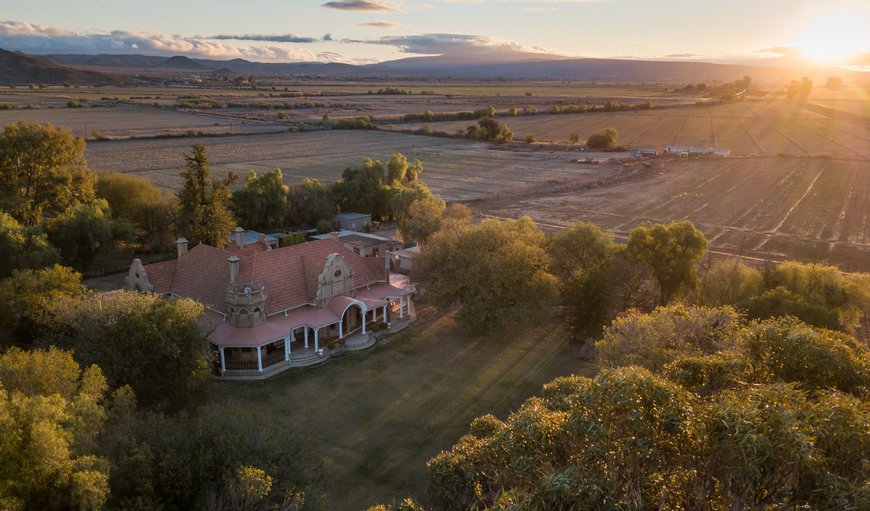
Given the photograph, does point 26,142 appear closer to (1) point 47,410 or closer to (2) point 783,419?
(1) point 47,410

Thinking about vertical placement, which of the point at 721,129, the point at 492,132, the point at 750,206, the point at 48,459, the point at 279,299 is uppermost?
the point at 721,129

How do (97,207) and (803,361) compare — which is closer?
(803,361)

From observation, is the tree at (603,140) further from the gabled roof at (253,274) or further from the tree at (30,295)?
the tree at (30,295)

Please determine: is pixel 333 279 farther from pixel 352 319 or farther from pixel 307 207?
pixel 307 207

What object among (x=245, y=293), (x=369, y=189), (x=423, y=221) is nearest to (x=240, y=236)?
(x=245, y=293)

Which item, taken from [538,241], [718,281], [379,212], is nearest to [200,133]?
[379,212]

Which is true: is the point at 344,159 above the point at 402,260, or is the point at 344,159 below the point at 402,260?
above
